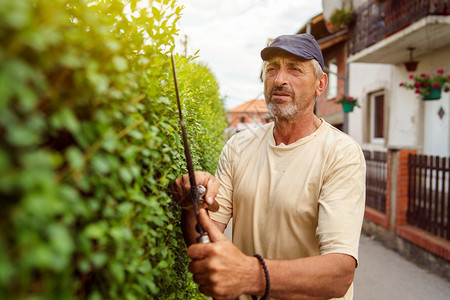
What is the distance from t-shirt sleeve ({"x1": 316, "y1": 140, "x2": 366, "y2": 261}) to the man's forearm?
2.6 inches

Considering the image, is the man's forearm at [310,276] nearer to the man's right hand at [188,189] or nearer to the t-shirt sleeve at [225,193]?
the man's right hand at [188,189]

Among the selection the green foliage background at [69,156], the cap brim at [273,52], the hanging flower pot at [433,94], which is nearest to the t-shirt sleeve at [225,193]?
the cap brim at [273,52]

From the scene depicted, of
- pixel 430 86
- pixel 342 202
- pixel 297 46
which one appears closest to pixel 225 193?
pixel 342 202

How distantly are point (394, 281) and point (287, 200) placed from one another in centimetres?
444

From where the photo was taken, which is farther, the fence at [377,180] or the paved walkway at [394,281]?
the fence at [377,180]

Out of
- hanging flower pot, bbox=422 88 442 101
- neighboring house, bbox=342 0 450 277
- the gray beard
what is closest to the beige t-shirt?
the gray beard

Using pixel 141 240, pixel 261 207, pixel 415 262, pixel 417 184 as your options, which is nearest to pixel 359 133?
pixel 417 184

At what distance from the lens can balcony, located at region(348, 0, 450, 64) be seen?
24.3 ft

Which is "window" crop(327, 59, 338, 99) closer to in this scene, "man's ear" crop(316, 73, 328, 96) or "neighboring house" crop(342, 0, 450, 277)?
"neighboring house" crop(342, 0, 450, 277)

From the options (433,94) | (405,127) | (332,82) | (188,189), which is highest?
(332,82)

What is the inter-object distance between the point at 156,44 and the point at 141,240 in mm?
770

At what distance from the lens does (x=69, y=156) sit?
0.75 metres

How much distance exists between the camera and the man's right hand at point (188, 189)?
1.81 meters

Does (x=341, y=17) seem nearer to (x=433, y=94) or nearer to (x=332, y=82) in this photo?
(x=332, y=82)
